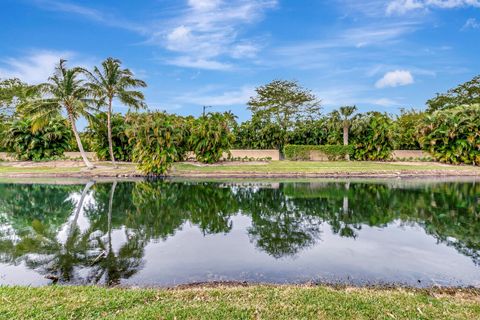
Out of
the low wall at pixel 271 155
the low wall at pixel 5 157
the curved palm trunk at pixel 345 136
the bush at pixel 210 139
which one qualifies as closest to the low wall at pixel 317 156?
the low wall at pixel 271 155

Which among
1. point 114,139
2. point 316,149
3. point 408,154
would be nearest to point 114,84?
point 114,139

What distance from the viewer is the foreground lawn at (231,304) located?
3.63 metres

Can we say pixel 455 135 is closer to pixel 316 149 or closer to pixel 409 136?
pixel 409 136

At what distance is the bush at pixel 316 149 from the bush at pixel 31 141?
2126cm

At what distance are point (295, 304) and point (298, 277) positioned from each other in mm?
1711

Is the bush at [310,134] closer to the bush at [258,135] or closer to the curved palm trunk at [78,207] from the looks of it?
the bush at [258,135]

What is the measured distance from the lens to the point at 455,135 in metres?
29.2

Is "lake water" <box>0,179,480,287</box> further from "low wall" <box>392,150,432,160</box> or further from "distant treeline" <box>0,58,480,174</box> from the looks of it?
"low wall" <box>392,150,432,160</box>

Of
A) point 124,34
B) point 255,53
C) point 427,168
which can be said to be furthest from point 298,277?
point 255,53

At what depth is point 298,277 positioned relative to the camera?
5.60 metres

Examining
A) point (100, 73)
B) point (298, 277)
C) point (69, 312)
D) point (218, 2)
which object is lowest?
point (298, 277)

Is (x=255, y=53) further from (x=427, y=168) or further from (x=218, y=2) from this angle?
(x=427, y=168)

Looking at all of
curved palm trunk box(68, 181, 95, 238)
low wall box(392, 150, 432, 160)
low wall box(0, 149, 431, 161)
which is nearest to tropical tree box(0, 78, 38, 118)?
low wall box(0, 149, 431, 161)

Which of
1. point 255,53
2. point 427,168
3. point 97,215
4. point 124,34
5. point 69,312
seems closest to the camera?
point 69,312
